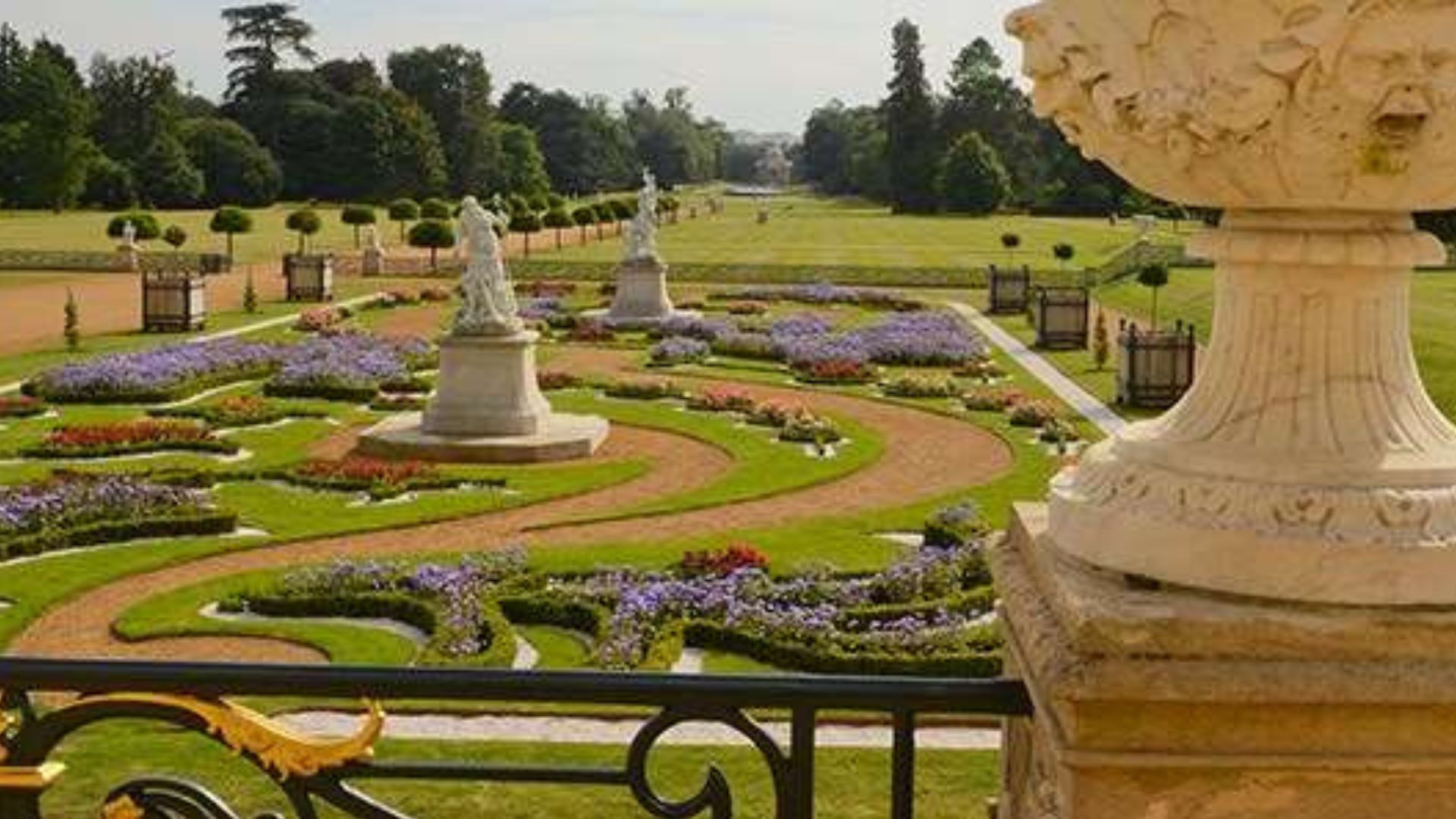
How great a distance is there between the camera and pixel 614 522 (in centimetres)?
1570

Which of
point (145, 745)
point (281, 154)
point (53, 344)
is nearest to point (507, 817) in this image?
point (145, 745)

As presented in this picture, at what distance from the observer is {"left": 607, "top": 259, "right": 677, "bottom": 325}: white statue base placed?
35000mm

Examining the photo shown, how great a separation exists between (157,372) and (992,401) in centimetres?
1210

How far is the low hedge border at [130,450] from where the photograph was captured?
725 inches

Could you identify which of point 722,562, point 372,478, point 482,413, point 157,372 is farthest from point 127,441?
point 722,562

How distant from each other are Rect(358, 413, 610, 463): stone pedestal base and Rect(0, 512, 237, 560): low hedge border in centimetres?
406

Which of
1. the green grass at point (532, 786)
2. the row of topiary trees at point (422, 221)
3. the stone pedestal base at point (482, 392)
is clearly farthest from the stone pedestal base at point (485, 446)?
the row of topiary trees at point (422, 221)

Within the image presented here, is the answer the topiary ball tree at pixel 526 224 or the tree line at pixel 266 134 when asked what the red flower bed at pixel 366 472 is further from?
the tree line at pixel 266 134

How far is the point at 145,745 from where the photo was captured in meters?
9.09

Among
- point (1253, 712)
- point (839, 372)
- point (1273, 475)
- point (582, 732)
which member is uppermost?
point (1273, 475)

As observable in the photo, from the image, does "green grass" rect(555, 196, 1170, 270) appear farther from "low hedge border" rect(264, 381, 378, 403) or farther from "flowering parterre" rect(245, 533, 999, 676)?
"flowering parterre" rect(245, 533, 999, 676)

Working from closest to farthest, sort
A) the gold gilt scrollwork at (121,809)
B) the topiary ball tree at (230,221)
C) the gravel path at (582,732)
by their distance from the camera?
the gold gilt scrollwork at (121,809)
the gravel path at (582,732)
the topiary ball tree at (230,221)

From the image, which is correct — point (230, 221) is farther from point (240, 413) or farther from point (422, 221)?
point (240, 413)

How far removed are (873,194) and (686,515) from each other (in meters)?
112
